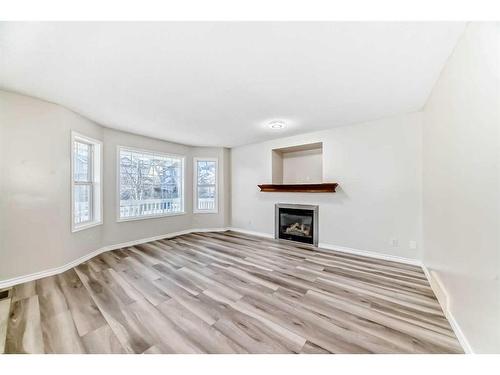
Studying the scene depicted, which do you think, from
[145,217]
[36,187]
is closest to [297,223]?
[145,217]

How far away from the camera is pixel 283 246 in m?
4.09

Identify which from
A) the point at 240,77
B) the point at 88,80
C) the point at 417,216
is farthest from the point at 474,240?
the point at 88,80

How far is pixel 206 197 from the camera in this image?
18.2 feet

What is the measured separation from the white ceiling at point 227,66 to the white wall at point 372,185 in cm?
48

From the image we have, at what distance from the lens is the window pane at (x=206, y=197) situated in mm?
5523

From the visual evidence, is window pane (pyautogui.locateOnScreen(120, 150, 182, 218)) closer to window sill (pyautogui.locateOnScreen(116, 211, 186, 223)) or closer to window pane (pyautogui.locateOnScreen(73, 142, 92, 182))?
window sill (pyautogui.locateOnScreen(116, 211, 186, 223))

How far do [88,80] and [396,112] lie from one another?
164 inches

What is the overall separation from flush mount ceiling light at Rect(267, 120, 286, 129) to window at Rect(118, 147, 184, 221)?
2696mm

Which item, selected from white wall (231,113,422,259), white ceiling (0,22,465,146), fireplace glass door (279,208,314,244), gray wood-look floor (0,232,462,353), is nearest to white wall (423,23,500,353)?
white ceiling (0,22,465,146)

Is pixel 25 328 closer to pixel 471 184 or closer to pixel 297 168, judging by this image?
pixel 471 184

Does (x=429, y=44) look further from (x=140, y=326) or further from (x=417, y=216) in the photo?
(x=140, y=326)

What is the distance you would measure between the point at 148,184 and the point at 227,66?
141 inches

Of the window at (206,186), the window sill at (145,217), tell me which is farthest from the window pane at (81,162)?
the window at (206,186)

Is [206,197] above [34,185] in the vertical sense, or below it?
below
